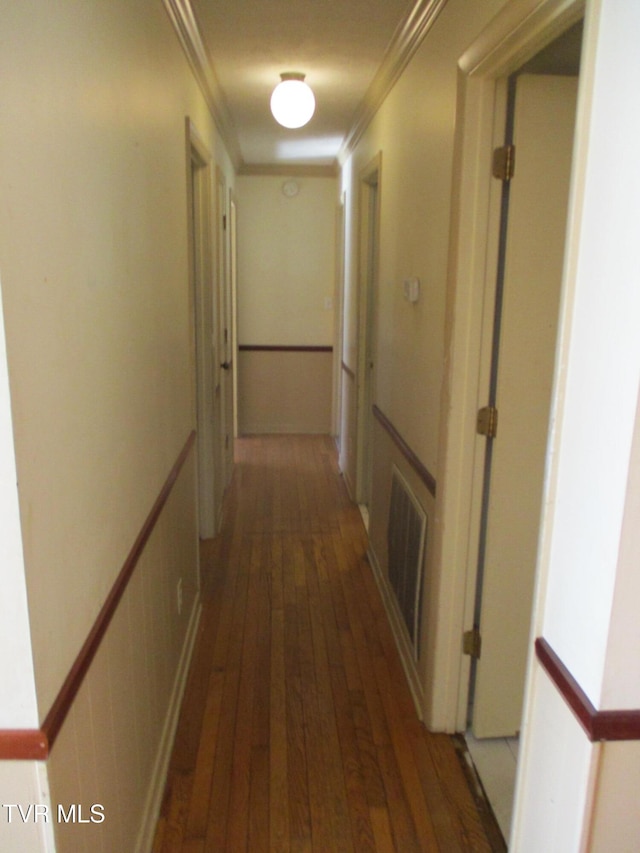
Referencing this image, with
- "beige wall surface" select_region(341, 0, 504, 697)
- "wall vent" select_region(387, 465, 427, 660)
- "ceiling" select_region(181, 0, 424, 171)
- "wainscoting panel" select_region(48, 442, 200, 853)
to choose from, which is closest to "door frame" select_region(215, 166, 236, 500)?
"ceiling" select_region(181, 0, 424, 171)

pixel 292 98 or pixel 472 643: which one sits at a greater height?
pixel 292 98

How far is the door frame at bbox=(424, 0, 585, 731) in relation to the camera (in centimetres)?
180

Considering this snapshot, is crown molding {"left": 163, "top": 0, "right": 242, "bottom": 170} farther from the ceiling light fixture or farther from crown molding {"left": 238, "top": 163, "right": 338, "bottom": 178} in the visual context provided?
crown molding {"left": 238, "top": 163, "right": 338, "bottom": 178}

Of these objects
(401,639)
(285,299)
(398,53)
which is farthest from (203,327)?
(285,299)

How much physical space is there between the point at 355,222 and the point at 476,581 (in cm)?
292

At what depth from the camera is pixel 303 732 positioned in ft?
7.63

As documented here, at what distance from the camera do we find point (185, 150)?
275cm

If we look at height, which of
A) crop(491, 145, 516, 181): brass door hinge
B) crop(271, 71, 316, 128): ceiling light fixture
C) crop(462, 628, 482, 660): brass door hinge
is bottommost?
crop(462, 628, 482, 660): brass door hinge

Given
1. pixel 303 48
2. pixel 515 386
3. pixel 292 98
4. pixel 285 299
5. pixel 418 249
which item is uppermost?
pixel 303 48

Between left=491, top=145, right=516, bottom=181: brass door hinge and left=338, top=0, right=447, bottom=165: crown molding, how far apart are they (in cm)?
58

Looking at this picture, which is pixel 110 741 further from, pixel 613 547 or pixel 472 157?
pixel 472 157

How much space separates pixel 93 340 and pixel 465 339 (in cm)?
110

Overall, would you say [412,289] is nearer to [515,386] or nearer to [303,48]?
[515,386]

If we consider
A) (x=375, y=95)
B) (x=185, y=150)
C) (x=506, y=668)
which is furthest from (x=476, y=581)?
(x=375, y=95)
